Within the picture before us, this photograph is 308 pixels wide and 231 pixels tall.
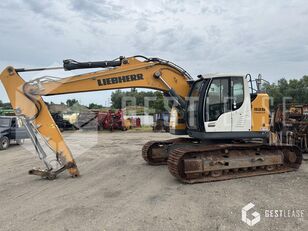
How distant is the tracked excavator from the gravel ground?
46cm

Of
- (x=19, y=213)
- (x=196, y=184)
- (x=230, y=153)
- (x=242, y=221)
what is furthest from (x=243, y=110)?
(x=19, y=213)

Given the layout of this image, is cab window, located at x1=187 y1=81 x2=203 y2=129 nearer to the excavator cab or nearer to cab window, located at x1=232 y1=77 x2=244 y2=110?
the excavator cab

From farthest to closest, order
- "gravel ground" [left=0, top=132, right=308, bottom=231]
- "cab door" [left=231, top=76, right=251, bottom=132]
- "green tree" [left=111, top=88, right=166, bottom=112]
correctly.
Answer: "green tree" [left=111, top=88, right=166, bottom=112] → "cab door" [left=231, top=76, right=251, bottom=132] → "gravel ground" [left=0, top=132, right=308, bottom=231]

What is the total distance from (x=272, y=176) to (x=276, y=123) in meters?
4.76

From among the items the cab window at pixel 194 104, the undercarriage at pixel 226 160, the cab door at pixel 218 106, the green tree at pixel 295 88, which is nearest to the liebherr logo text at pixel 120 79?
the cab window at pixel 194 104

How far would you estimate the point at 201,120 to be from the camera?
8656 mm

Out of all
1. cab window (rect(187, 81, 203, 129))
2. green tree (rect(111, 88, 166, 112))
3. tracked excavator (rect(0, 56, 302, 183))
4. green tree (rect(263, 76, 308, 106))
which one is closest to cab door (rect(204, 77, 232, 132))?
tracked excavator (rect(0, 56, 302, 183))

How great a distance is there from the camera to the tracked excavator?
27.0 ft

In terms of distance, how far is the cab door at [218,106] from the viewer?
8695 mm

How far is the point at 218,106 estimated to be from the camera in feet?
28.8

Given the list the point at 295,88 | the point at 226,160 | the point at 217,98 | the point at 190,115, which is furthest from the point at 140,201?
the point at 295,88

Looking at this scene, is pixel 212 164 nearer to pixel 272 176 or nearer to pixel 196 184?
pixel 196 184

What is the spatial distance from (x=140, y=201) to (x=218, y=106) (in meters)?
3.64

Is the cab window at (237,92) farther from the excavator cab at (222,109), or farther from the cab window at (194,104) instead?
the cab window at (194,104)
